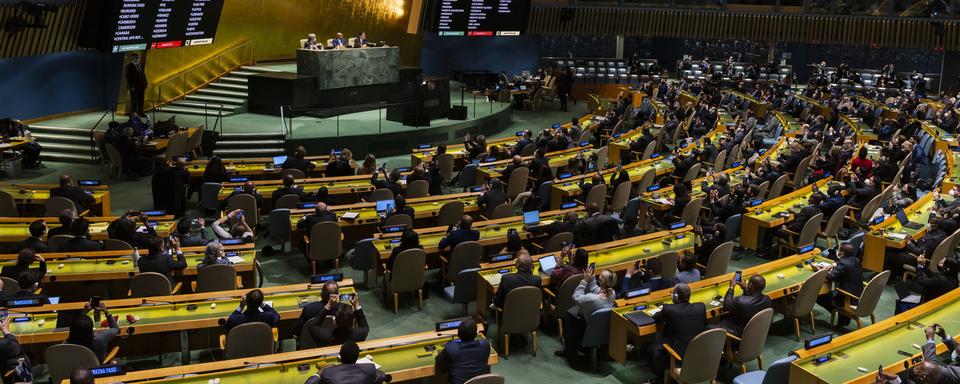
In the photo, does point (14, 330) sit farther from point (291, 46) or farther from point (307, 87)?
point (291, 46)

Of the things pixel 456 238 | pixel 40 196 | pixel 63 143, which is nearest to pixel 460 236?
pixel 456 238

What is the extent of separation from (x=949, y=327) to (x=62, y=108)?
21045 millimetres

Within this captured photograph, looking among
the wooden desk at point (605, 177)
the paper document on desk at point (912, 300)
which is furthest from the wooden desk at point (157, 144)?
the paper document on desk at point (912, 300)

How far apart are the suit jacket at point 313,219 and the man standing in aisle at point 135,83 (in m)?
11.3

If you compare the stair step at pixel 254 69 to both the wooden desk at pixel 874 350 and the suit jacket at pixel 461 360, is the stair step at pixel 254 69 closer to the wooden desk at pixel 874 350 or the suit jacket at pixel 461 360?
the suit jacket at pixel 461 360

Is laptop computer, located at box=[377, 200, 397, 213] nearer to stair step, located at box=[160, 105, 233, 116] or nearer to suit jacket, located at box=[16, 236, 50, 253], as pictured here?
suit jacket, located at box=[16, 236, 50, 253]

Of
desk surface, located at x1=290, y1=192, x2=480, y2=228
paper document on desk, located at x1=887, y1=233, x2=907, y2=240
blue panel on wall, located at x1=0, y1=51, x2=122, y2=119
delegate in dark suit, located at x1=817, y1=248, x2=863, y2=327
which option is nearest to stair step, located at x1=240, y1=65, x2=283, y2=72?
blue panel on wall, located at x1=0, y1=51, x2=122, y2=119

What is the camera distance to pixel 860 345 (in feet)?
27.3

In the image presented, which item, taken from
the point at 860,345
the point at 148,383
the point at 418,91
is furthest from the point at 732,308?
the point at 418,91

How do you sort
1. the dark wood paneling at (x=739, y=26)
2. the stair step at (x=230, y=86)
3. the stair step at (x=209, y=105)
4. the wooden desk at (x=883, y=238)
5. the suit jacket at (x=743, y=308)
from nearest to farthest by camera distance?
the suit jacket at (x=743, y=308)
the wooden desk at (x=883, y=238)
the stair step at (x=209, y=105)
the stair step at (x=230, y=86)
the dark wood paneling at (x=739, y=26)

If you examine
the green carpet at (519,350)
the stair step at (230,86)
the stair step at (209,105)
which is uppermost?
the stair step at (230,86)

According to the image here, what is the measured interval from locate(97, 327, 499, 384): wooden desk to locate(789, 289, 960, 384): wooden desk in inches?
112

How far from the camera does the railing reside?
2442 cm

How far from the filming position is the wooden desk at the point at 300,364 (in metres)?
7.23
